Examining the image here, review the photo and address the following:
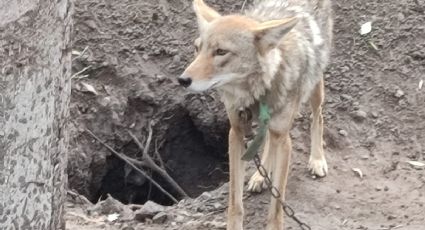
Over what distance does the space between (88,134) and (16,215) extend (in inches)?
116

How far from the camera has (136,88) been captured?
793 cm

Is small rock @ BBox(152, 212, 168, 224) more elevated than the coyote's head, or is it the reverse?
the coyote's head

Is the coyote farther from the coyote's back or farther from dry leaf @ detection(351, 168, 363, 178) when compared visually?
dry leaf @ detection(351, 168, 363, 178)

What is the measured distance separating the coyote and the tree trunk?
3.32 ft

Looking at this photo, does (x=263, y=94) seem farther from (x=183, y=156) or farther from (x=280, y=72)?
(x=183, y=156)

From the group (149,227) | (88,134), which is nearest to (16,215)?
(149,227)

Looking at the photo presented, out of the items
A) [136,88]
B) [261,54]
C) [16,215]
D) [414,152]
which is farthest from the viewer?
[136,88]

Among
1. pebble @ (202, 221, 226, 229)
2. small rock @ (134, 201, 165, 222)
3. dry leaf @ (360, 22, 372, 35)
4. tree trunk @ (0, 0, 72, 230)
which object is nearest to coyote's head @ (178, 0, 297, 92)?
tree trunk @ (0, 0, 72, 230)

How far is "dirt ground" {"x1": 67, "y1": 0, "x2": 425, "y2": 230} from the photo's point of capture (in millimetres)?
7027

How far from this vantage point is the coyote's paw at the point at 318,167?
7.05 metres

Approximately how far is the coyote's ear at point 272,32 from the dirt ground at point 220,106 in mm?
1442

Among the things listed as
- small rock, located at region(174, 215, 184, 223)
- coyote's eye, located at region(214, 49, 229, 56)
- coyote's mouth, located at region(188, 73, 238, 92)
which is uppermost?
coyote's eye, located at region(214, 49, 229, 56)

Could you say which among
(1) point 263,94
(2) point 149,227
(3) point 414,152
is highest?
(1) point 263,94

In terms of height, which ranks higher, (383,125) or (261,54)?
(261,54)
